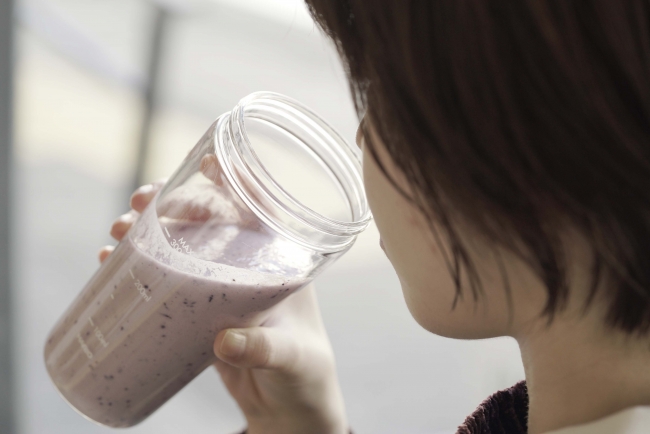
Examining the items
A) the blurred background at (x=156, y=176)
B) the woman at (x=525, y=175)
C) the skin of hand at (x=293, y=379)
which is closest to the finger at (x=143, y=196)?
the skin of hand at (x=293, y=379)

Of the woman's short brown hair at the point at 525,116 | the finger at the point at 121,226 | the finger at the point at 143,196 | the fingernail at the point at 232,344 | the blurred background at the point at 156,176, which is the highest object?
the woman's short brown hair at the point at 525,116

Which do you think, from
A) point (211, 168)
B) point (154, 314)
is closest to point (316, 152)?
point (211, 168)

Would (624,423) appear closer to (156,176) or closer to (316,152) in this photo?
(316,152)

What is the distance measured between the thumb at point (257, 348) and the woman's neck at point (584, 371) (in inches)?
9.7

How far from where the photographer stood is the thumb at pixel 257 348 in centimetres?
53

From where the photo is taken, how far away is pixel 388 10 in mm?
351

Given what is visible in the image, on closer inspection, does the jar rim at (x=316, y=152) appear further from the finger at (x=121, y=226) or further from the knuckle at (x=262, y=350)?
the finger at (x=121, y=226)

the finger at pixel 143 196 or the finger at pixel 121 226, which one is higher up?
the finger at pixel 143 196

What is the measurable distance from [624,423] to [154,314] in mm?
366

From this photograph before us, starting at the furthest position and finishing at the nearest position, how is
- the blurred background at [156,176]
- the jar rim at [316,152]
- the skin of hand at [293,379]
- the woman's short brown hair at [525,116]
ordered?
the blurred background at [156,176], the skin of hand at [293,379], the jar rim at [316,152], the woman's short brown hair at [525,116]

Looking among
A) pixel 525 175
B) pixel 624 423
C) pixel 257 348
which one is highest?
pixel 525 175

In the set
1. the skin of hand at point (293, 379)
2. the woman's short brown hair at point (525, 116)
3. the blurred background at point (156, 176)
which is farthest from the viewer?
the blurred background at point (156, 176)

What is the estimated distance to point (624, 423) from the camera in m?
0.38

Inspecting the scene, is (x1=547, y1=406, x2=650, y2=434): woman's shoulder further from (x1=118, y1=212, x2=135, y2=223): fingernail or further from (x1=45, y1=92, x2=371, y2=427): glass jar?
(x1=118, y1=212, x2=135, y2=223): fingernail
